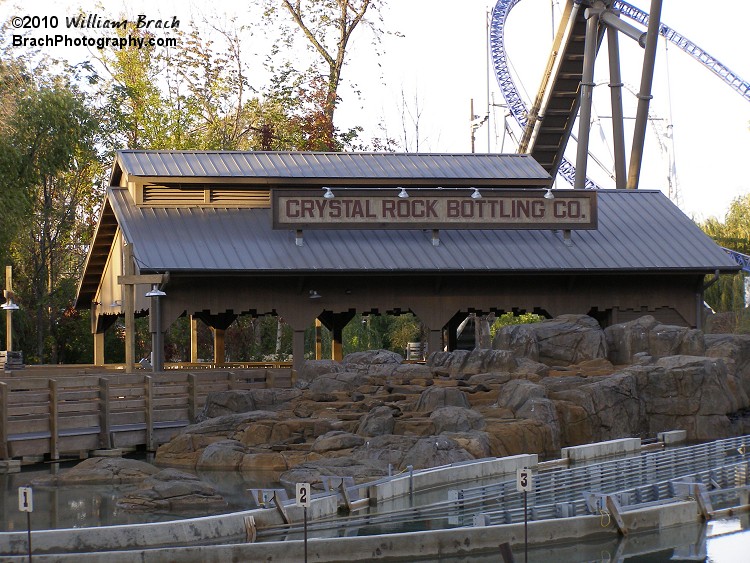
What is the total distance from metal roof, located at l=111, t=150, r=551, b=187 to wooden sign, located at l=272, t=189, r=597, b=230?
60.9 inches

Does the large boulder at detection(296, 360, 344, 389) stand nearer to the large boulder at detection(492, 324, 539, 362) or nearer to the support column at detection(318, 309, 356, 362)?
the large boulder at detection(492, 324, 539, 362)

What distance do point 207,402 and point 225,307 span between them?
17.9ft

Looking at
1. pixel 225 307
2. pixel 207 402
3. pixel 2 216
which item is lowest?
pixel 207 402

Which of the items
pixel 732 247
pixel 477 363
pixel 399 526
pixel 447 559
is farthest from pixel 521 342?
pixel 732 247

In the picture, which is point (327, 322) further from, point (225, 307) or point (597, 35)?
point (597, 35)

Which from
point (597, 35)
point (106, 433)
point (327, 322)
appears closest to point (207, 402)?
point (106, 433)

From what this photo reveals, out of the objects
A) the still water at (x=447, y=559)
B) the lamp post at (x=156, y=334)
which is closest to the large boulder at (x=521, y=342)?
the lamp post at (x=156, y=334)

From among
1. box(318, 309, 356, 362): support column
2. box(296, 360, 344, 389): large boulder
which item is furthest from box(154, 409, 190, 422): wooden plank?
box(318, 309, 356, 362): support column

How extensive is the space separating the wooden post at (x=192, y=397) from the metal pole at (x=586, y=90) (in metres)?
17.6

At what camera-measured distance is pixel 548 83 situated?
4125 cm

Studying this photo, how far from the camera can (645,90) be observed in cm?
3681

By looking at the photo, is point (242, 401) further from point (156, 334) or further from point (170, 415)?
point (156, 334)

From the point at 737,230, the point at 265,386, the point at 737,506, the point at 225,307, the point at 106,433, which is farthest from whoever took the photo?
the point at 737,230

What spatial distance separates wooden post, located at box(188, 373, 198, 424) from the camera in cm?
2398
